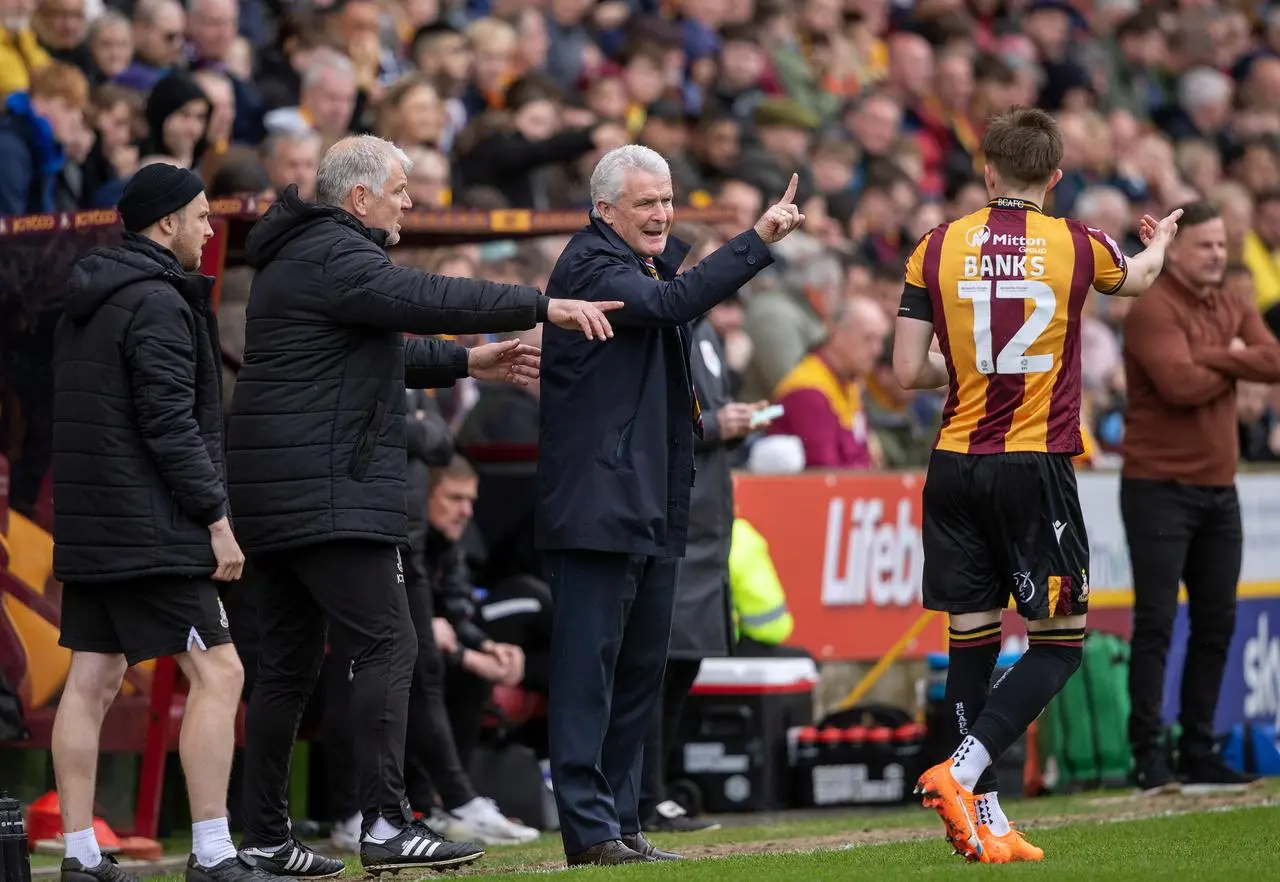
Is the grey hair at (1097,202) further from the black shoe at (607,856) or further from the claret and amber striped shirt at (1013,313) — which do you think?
the black shoe at (607,856)

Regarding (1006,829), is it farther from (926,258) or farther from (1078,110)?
(1078,110)

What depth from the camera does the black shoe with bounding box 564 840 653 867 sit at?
24.5ft

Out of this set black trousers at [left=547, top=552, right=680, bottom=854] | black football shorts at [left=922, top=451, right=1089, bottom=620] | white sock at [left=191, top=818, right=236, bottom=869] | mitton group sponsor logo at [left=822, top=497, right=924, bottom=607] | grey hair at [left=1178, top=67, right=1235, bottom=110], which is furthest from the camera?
grey hair at [left=1178, top=67, right=1235, bottom=110]

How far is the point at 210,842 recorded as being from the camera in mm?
7168

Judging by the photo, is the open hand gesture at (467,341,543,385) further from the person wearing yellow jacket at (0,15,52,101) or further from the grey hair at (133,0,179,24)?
the grey hair at (133,0,179,24)

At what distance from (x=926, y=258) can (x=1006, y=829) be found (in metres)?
1.89

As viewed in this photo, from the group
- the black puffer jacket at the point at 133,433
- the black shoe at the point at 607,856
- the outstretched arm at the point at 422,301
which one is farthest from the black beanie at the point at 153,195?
the black shoe at the point at 607,856

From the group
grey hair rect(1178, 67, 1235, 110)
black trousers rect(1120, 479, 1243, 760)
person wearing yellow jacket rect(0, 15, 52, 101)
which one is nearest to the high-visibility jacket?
black trousers rect(1120, 479, 1243, 760)

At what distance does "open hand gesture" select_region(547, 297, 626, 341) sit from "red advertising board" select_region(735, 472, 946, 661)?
4402 millimetres

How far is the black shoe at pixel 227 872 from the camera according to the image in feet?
23.4

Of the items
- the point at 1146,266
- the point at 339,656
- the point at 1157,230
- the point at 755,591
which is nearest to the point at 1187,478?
the point at 755,591

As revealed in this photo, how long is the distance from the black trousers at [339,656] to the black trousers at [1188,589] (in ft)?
13.7

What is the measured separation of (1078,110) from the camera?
837 inches

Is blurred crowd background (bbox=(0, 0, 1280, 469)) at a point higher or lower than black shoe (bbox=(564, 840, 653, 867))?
higher
